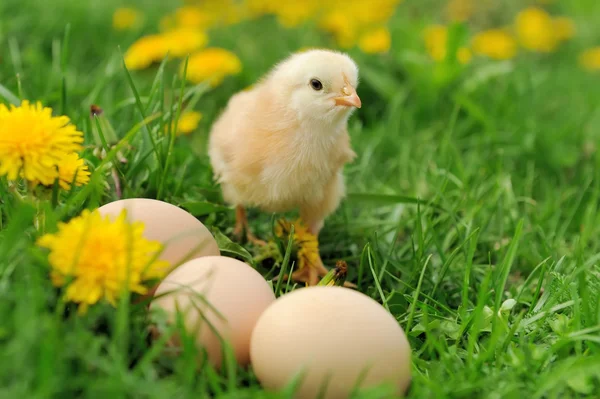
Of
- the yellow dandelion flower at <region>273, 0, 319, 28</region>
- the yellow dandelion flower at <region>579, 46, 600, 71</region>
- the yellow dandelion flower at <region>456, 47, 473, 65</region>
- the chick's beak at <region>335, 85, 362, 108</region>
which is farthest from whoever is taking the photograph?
the yellow dandelion flower at <region>579, 46, 600, 71</region>

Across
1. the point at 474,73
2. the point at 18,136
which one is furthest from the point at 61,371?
the point at 474,73

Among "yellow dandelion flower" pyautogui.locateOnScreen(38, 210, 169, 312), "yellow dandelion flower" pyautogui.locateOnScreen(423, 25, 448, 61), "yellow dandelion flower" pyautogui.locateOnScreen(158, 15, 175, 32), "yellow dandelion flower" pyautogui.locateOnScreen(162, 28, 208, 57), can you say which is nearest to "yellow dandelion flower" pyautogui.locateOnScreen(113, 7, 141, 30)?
"yellow dandelion flower" pyautogui.locateOnScreen(158, 15, 175, 32)

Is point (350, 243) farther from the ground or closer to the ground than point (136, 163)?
closer to the ground

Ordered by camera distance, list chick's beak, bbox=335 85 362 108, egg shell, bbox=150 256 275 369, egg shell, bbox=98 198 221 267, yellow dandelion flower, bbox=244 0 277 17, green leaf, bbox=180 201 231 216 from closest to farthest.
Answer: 1. egg shell, bbox=150 256 275 369
2. egg shell, bbox=98 198 221 267
3. chick's beak, bbox=335 85 362 108
4. green leaf, bbox=180 201 231 216
5. yellow dandelion flower, bbox=244 0 277 17

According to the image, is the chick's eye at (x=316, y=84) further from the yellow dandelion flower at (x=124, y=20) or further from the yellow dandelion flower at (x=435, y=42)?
the yellow dandelion flower at (x=124, y=20)

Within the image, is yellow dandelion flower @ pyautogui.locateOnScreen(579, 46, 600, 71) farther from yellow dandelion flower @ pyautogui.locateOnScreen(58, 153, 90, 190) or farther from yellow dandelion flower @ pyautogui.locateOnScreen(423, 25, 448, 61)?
yellow dandelion flower @ pyautogui.locateOnScreen(58, 153, 90, 190)

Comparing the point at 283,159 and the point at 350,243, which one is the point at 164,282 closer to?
the point at 283,159

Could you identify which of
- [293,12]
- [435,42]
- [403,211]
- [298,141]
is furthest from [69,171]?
[293,12]
